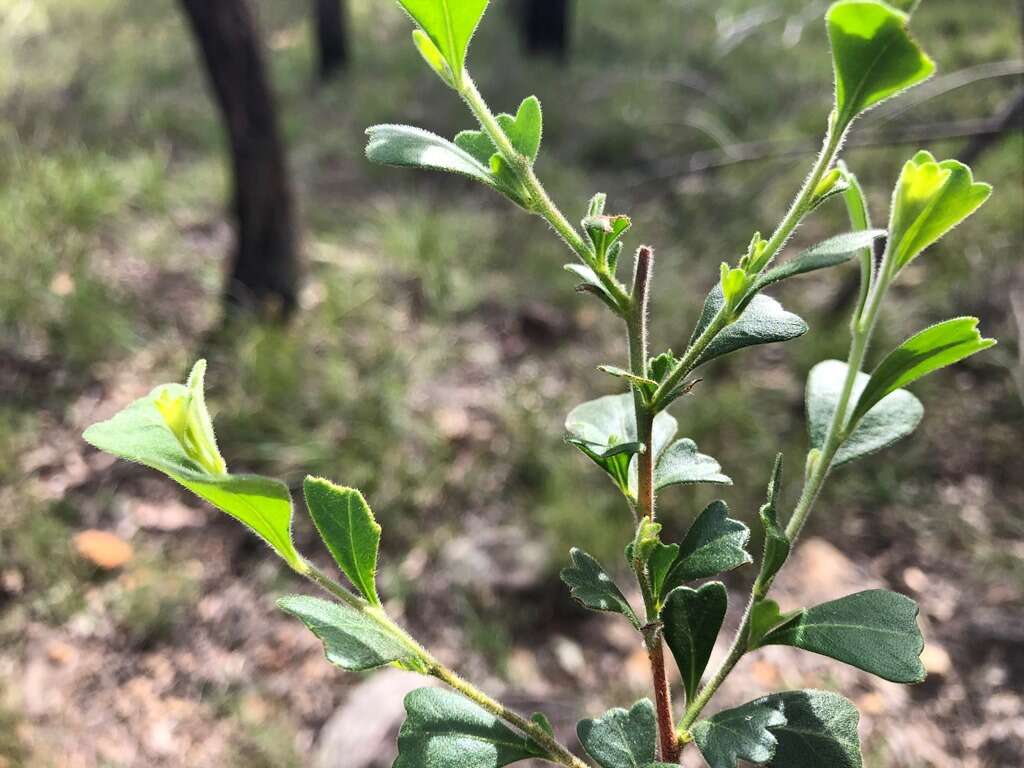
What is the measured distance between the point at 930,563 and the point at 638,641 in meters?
0.81

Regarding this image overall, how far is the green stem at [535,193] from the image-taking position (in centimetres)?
41

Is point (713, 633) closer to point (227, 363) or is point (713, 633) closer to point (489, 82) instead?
point (227, 363)

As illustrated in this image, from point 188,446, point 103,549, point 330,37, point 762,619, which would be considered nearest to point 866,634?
point 762,619

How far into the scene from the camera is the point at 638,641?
1952mm

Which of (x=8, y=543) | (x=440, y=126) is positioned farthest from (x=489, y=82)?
(x=8, y=543)

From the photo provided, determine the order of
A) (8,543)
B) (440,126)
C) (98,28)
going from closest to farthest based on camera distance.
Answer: (8,543), (440,126), (98,28)

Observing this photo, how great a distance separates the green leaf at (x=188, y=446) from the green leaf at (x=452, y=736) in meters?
0.11

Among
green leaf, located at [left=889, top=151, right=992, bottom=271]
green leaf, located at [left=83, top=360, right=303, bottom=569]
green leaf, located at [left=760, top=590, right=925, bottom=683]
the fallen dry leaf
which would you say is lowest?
the fallen dry leaf

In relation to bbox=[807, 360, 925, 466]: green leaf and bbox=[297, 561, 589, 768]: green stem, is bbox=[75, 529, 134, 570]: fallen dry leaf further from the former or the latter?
bbox=[807, 360, 925, 466]: green leaf

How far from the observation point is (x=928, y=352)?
1.30 ft

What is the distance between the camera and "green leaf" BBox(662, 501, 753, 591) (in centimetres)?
44

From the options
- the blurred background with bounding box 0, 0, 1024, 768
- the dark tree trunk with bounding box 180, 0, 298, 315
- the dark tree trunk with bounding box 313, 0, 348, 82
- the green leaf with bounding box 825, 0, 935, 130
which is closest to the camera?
the green leaf with bounding box 825, 0, 935, 130

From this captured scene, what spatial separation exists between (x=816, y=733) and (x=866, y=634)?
63mm

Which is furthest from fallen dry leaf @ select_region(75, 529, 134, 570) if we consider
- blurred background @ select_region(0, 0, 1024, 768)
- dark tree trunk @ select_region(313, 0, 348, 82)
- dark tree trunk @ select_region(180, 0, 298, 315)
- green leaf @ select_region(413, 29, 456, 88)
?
dark tree trunk @ select_region(313, 0, 348, 82)
